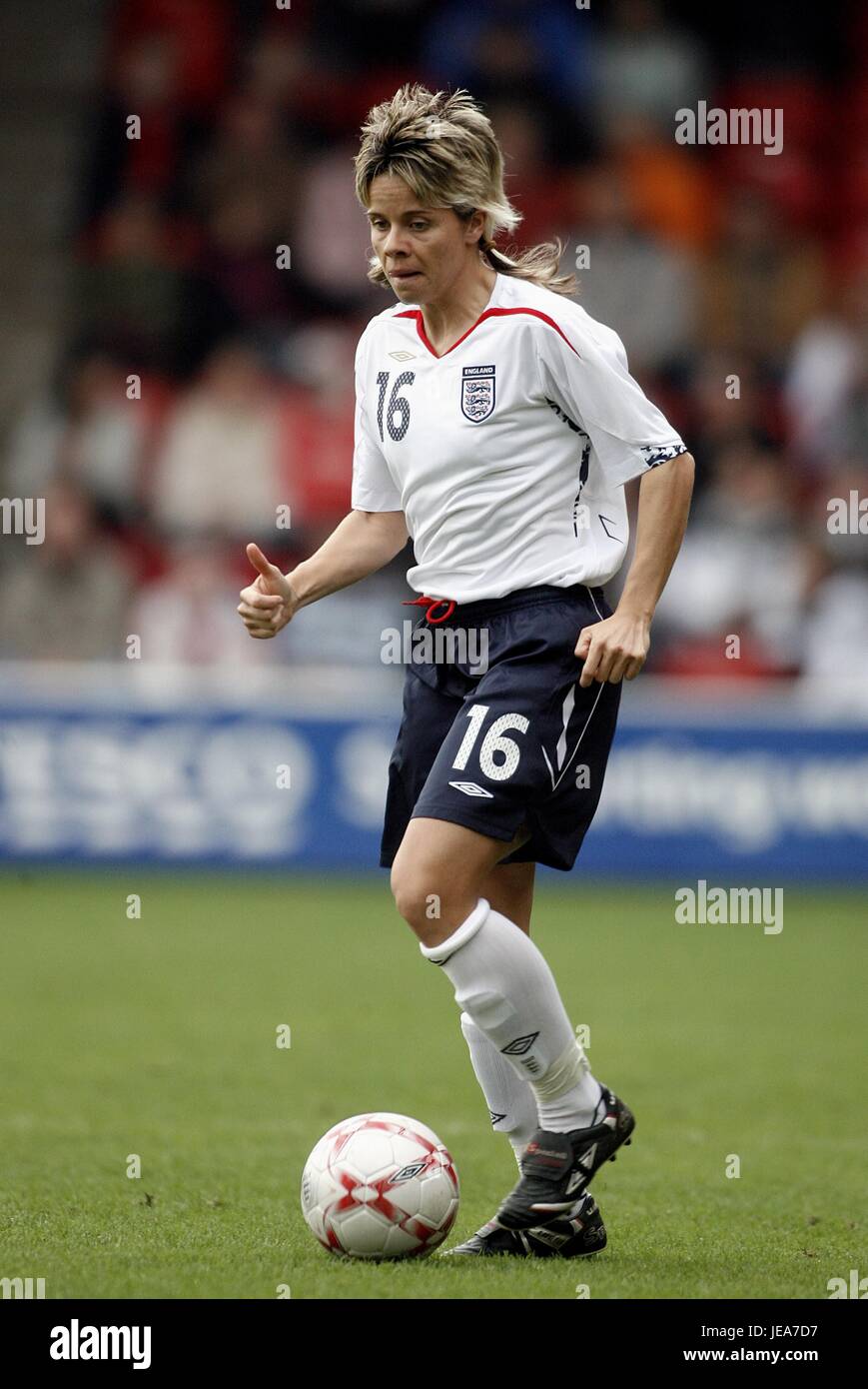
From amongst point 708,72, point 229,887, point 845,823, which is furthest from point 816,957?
point 708,72

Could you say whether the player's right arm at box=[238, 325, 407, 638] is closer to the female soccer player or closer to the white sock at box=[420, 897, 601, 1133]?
the female soccer player

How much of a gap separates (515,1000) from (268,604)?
1.03 m

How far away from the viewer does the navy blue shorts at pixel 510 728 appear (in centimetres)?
417

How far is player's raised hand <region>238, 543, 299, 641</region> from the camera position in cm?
442

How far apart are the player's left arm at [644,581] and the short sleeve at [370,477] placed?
2.41 feet

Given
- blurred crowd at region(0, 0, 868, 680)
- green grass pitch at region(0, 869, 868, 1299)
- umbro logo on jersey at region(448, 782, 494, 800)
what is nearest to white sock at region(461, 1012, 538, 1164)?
green grass pitch at region(0, 869, 868, 1299)

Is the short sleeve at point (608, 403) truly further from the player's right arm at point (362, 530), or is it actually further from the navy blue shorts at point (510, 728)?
the player's right arm at point (362, 530)

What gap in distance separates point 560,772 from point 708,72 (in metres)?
13.1

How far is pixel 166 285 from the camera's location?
1453 cm

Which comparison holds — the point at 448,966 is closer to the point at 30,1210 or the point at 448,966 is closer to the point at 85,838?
the point at 30,1210

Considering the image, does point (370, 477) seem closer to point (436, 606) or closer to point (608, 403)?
point (436, 606)

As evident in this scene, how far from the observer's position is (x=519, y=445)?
436cm
